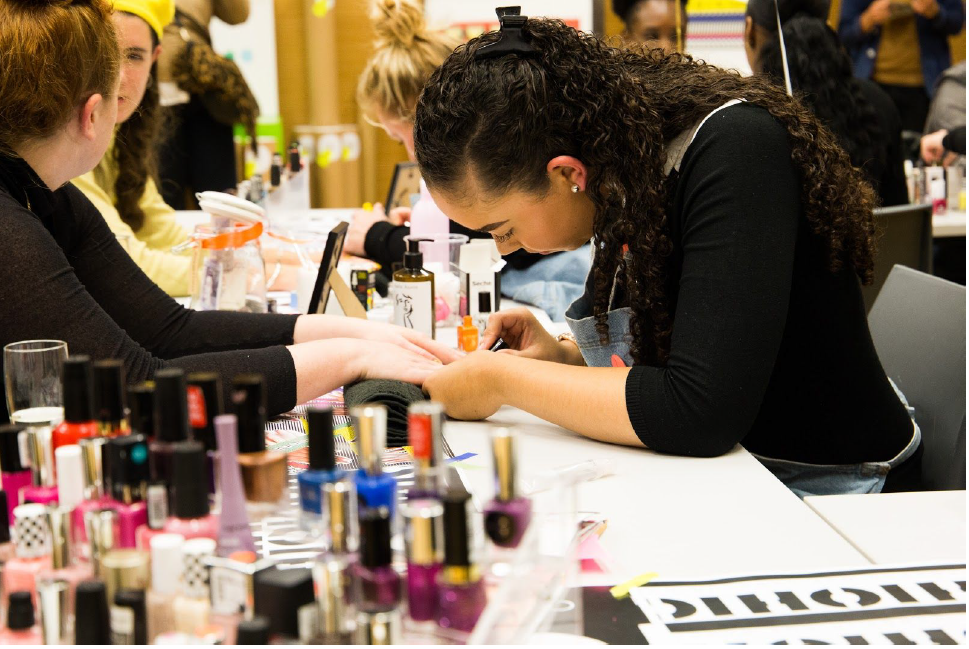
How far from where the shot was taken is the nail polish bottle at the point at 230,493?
702 mm

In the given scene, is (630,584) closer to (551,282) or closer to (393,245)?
(551,282)

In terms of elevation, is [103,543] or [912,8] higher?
[912,8]

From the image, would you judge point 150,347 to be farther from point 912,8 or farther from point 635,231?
point 912,8

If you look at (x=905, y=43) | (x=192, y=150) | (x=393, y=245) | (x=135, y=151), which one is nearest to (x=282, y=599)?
(x=393, y=245)

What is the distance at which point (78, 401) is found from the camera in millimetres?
747

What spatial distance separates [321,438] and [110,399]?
0.17 metres

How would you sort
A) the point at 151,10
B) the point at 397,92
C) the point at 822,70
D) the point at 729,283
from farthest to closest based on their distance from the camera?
the point at 822,70, the point at 397,92, the point at 151,10, the point at 729,283

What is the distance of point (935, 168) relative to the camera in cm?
398

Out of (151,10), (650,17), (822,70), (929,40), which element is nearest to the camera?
(151,10)

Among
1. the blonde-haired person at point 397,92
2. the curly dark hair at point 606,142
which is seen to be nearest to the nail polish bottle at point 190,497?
the curly dark hair at point 606,142

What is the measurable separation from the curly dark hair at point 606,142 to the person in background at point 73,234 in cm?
32

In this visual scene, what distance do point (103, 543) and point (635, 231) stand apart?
0.81 meters

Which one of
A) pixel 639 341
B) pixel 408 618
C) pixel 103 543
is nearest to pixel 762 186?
pixel 639 341

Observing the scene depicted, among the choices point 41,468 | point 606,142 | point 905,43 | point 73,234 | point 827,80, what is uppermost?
point 905,43
